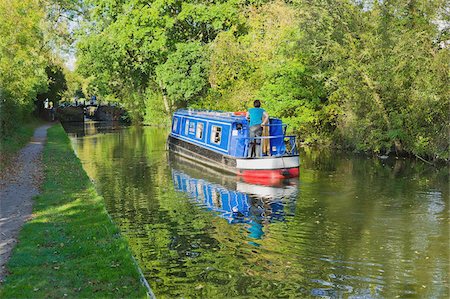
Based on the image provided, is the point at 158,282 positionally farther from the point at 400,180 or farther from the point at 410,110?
the point at 410,110

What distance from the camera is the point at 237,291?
6281 millimetres

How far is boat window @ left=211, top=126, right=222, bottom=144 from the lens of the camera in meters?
17.7

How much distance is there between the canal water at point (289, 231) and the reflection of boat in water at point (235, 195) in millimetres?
29

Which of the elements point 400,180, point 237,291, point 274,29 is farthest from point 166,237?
point 274,29

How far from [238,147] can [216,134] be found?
85.4 inches

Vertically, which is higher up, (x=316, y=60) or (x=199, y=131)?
(x=316, y=60)

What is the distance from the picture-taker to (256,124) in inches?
601

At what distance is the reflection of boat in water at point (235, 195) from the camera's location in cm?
1059

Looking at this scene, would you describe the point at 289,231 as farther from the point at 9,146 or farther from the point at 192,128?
the point at 9,146

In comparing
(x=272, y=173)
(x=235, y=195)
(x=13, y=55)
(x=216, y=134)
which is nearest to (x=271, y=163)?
(x=272, y=173)

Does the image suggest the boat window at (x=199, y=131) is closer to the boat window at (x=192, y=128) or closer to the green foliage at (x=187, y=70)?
the boat window at (x=192, y=128)

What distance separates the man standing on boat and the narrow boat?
4cm

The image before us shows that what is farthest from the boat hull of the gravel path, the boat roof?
the gravel path

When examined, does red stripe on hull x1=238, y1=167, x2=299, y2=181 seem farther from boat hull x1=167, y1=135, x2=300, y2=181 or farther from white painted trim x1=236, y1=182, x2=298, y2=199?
white painted trim x1=236, y1=182, x2=298, y2=199
